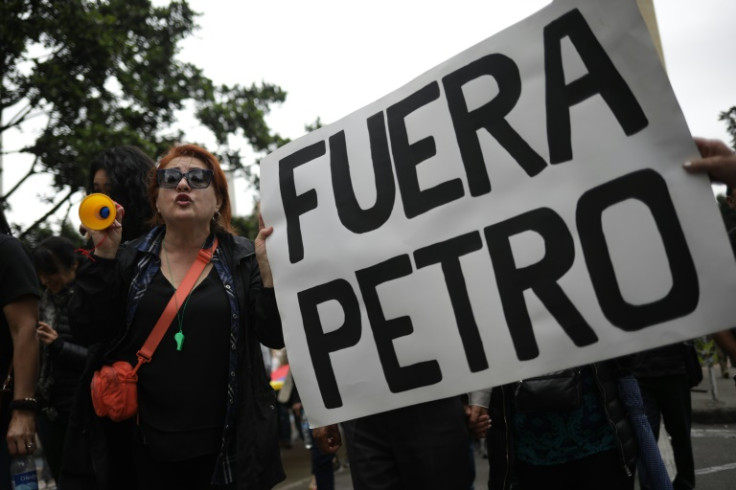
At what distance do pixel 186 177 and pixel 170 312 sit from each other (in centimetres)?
52

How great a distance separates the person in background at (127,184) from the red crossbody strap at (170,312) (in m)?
0.54

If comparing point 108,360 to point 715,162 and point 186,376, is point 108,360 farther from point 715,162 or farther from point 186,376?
point 715,162

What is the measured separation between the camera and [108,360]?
2.33 m

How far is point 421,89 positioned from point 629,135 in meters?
0.71

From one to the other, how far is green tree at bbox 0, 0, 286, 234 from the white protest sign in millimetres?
9175

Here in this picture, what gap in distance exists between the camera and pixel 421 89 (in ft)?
7.03

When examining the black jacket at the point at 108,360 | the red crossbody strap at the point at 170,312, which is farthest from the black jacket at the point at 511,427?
the red crossbody strap at the point at 170,312

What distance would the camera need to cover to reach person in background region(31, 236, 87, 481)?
129 inches

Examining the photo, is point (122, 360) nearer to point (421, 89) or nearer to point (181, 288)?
point (181, 288)

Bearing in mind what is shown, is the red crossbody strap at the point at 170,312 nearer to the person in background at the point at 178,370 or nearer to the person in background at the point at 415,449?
the person in background at the point at 178,370

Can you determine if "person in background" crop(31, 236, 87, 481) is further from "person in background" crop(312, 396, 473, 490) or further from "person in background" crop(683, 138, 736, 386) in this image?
"person in background" crop(683, 138, 736, 386)

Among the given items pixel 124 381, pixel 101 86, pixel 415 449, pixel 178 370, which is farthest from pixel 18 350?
pixel 101 86

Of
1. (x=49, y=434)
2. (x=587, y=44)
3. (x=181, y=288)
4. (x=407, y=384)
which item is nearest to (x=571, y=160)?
(x=587, y=44)

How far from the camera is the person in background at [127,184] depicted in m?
2.82
